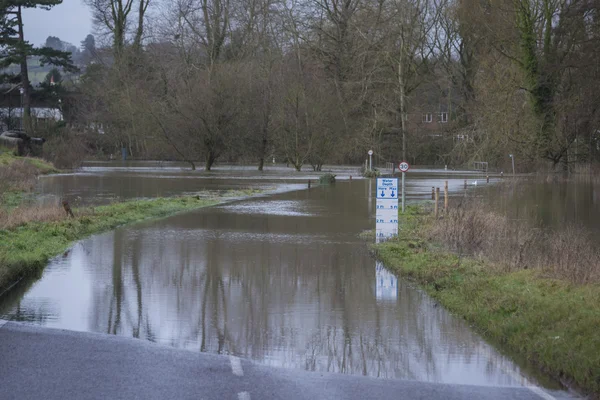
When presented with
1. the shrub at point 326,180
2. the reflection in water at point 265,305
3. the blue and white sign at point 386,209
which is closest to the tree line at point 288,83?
the shrub at point 326,180

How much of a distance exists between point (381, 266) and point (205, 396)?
9610mm

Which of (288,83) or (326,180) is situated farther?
(288,83)

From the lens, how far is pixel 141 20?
83.0 metres

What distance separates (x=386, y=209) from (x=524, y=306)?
33.1ft

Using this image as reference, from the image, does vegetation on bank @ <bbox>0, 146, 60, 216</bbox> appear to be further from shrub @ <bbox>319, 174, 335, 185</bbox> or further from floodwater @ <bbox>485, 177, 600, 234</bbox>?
floodwater @ <bbox>485, 177, 600, 234</bbox>

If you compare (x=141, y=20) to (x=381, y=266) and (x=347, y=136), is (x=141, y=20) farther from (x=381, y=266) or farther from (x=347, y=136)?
(x=381, y=266)

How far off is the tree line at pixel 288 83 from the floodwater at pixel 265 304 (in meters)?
27.0

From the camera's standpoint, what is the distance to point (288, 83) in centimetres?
7262

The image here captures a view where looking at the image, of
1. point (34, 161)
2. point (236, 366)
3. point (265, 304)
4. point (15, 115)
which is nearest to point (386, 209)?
point (265, 304)

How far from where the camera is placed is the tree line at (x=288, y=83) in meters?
64.8

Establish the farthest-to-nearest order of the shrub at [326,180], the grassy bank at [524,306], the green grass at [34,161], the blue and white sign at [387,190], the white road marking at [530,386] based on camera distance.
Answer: the green grass at [34,161]
the shrub at [326,180]
the blue and white sign at [387,190]
the grassy bank at [524,306]
the white road marking at [530,386]

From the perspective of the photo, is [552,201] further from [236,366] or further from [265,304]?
[236,366]

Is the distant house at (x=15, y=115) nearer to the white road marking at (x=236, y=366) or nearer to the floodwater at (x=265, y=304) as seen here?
the floodwater at (x=265, y=304)

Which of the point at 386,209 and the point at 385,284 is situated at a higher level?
the point at 386,209
